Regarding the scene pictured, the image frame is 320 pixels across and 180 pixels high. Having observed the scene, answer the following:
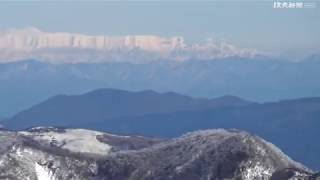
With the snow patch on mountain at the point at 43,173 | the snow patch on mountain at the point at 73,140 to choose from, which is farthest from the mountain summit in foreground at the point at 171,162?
the snow patch on mountain at the point at 73,140

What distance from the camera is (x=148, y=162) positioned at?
112625 millimetres

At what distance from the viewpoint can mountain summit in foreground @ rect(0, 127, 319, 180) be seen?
10588cm

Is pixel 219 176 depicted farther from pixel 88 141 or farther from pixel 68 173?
pixel 88 141

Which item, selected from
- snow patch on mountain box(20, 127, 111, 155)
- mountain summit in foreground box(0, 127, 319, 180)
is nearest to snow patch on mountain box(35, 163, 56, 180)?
mountain summit in foreground box(0, 127, 319, 180)

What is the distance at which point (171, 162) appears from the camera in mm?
111312

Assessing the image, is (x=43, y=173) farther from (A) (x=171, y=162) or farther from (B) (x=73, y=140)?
(B) (x=73, y=140)

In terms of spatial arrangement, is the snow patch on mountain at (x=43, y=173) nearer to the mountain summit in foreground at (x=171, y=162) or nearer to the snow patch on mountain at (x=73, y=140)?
the mountain summit in foreground at (x=171, y=162)

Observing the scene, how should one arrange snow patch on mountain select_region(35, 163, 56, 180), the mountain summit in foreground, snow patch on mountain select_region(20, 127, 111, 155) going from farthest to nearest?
snow patch on mountain select_region(20, 127, 111, 155) → snow patch on mountain select_region(35, 163, 56, 180) → the mountain summit in foreground

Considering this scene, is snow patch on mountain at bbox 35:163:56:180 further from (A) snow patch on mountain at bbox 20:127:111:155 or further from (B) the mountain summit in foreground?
(A) snow patch on mountain at bbox 20:127:111:155

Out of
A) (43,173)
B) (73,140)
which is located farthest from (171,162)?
(73,140)

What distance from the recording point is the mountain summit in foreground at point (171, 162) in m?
106

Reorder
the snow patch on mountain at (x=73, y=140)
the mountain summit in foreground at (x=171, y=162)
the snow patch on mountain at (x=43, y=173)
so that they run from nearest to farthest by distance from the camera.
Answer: the mountain summit in foreground at (x=171, y=162) → the snow patch on mountain at (x=43, y=173) → the snow patch on mountain at (x=73, y=140)

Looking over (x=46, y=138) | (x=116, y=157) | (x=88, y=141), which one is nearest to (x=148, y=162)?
(x=116, y=157)

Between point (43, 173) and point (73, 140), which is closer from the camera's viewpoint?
point (43, 173)
